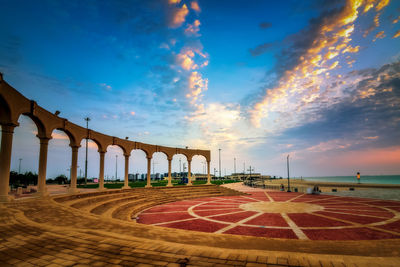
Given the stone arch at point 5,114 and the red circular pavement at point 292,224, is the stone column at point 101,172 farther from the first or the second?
the stone arch at point 5,114

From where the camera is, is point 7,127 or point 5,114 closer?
point 7,127

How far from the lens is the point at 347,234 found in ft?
36.2

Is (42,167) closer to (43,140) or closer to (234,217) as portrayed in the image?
(43,140)

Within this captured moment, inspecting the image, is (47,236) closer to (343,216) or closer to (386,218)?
(343,216)

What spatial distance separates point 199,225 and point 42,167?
42.1 feet

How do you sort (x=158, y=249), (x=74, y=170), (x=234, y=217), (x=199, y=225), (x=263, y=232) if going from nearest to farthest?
1. (x=158, y=249)
2. (x=263, y=232)
3. (x=199, y=225)
4. (x=234, y=217)
5. (x=74, y=170)

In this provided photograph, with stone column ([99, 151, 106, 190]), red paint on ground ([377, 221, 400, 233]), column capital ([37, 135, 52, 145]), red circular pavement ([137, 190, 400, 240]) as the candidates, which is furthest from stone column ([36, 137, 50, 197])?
red paint on ground ([377, 221, 400, 233])

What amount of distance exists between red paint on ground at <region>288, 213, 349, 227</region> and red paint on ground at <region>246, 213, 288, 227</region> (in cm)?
95

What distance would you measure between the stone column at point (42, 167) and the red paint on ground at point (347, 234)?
1829 cm

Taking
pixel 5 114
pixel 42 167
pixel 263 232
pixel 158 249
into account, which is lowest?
pixel 263 232

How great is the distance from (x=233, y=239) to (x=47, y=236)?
516 centimetres

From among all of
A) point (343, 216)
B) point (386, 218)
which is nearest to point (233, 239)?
point (343, 216)

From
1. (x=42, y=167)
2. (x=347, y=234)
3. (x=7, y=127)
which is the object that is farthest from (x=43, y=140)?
(x=347, y=234)

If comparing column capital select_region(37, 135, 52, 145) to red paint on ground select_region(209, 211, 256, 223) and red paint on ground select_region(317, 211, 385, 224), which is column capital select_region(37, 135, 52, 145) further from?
red paint on ground select_region(317, 211, 385, 224)
